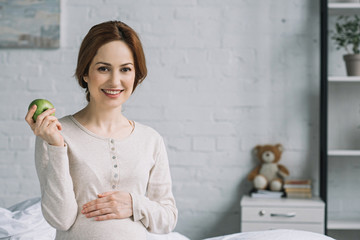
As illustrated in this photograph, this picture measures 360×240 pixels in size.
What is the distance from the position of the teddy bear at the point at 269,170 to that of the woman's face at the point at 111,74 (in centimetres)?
180

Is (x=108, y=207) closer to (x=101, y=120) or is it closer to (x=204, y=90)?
(x=101, y=120)

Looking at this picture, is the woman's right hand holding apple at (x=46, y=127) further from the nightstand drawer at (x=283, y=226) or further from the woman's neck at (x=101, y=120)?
the nightstand drawer at (x=283, y=226)

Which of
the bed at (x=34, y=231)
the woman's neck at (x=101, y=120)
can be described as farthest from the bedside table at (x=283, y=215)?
the woman's neck at (x=101, y=120)

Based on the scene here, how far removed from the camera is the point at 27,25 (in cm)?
302

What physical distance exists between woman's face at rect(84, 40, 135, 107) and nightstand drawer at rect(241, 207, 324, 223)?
1.63m

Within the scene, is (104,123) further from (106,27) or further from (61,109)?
(61,109)

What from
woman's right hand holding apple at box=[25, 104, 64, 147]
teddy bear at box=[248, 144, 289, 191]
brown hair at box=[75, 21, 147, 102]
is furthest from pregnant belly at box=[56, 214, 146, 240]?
teddy bear at box=[248, 144, 289, 191]

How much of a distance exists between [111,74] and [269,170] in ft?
6.21

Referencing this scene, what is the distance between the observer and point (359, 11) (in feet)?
9.10

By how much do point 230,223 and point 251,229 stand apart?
0.37 metres

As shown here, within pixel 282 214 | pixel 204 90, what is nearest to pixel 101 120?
pixel 282 214

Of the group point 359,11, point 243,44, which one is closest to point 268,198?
point 243,44

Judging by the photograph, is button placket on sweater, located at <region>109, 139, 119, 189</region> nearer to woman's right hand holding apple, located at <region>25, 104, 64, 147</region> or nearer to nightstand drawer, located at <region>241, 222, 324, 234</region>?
woman's right hand holding apple, located at <region>25, 104, 64, 147</region>

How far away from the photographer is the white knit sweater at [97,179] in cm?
110
